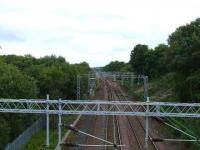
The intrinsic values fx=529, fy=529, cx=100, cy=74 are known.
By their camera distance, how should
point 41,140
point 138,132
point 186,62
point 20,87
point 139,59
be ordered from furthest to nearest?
1. point 139,59
2. point 186,62
3. point 138,132
4. point 20,87
5. point 41,140

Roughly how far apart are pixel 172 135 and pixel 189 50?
15130 millimetres

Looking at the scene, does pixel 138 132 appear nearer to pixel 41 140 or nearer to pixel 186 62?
pixel 41 140

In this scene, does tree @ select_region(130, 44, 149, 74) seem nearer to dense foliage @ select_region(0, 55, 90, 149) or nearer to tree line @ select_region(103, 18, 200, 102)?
tree line @ select_region(103, 18, 200, 102)

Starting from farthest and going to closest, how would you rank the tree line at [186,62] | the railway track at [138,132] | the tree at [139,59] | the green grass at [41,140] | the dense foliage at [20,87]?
the tree at [139,59]
the tree line at [186,62]
the railway track at [138,132]
the dense foliage at [20,87]
the green grass at [41,140]

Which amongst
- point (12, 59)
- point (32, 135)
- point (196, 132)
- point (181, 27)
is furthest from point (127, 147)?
point (12, 59)

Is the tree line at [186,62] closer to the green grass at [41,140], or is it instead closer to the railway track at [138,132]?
the railway track at [138,132]

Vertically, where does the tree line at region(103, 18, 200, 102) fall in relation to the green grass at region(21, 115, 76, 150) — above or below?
above

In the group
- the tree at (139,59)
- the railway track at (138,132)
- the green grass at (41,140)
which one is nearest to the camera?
the green grass at (41,140)

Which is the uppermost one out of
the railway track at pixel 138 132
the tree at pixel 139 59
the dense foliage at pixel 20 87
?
the tree at pixel 139 59

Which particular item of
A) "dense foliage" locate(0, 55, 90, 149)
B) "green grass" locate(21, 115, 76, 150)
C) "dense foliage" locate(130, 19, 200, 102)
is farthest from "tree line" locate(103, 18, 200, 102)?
"green grass" locate(21, 115, 76, 150)

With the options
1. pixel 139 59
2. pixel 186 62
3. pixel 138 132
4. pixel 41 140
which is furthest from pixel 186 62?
pixel 139 59

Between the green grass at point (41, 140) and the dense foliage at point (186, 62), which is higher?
the dense foliage at point (186, 62)

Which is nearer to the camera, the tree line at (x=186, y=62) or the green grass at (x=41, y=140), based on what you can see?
the green grass at (x=41, y=140)

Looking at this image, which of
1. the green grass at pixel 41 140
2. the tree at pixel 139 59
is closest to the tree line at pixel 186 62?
the green grass at pixel 41 140
